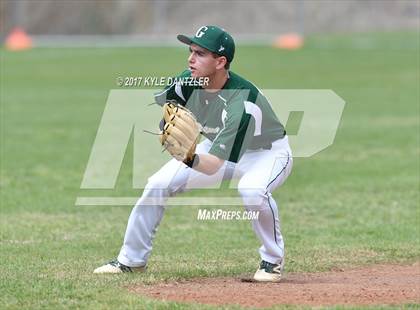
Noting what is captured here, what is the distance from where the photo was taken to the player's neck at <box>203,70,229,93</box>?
27.4 feet

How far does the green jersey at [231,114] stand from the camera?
8062mm

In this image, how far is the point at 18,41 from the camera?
3766 centimetres

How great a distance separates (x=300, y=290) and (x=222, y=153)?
4.10ft

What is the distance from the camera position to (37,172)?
15086 mm

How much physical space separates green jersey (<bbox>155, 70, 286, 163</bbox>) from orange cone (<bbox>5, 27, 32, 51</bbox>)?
97.4 feet

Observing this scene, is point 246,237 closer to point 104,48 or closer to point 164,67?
point 164,67

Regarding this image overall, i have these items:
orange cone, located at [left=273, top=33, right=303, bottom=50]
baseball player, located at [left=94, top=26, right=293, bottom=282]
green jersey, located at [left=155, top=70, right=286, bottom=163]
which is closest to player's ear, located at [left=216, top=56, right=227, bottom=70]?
baseball player, located at [left=94, top=26, right=293, bottom=282]

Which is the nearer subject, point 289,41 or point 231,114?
point 231,114

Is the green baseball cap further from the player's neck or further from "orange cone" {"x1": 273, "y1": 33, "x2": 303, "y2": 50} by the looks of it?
"orange cone" {"x1": 273, "y1": 33, "x2": 303, "y2": 50}

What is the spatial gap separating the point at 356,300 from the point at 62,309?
2.16 metres

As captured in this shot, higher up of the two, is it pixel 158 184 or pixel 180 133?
pixel 180 133

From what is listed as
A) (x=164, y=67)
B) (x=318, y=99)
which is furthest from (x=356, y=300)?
(x=164, y=67)

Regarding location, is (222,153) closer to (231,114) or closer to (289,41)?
(231,114)

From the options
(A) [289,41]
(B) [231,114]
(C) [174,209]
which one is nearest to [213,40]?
(B) [231,114]
